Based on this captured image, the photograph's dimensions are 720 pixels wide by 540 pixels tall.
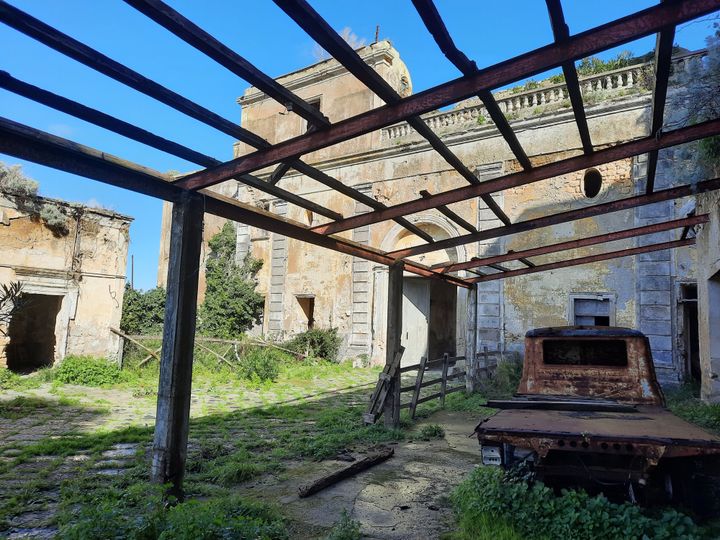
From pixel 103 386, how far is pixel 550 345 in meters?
11.4

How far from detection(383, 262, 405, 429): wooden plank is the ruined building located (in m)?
2.46

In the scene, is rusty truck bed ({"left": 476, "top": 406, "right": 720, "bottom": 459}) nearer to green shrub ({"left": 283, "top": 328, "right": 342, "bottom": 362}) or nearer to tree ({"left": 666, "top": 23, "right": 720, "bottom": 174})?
tree ({"left": 666, "top": 23, "right": 720, "bottom": 174})

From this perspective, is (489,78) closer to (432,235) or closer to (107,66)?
(107,66)

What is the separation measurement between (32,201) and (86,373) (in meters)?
5.19

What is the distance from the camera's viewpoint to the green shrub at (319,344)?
61.4 feet

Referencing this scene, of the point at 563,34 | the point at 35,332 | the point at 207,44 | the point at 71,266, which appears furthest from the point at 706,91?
the point at 35,332

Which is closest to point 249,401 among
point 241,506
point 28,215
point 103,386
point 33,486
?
point 103,386

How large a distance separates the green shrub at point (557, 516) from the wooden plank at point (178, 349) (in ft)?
8.88

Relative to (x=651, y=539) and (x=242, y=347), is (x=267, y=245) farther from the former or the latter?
(x=651, y=539)

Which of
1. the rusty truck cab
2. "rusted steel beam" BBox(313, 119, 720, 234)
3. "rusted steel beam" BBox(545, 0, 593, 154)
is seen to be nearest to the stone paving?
the rusty truck cab

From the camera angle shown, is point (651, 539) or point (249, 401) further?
point (249, 401)

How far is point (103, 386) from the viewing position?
12.5 metres

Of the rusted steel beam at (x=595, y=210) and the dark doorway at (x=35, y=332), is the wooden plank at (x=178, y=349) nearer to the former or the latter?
the rusted steel beam at (x=595, y=210)

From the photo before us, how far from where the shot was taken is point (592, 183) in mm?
14031
